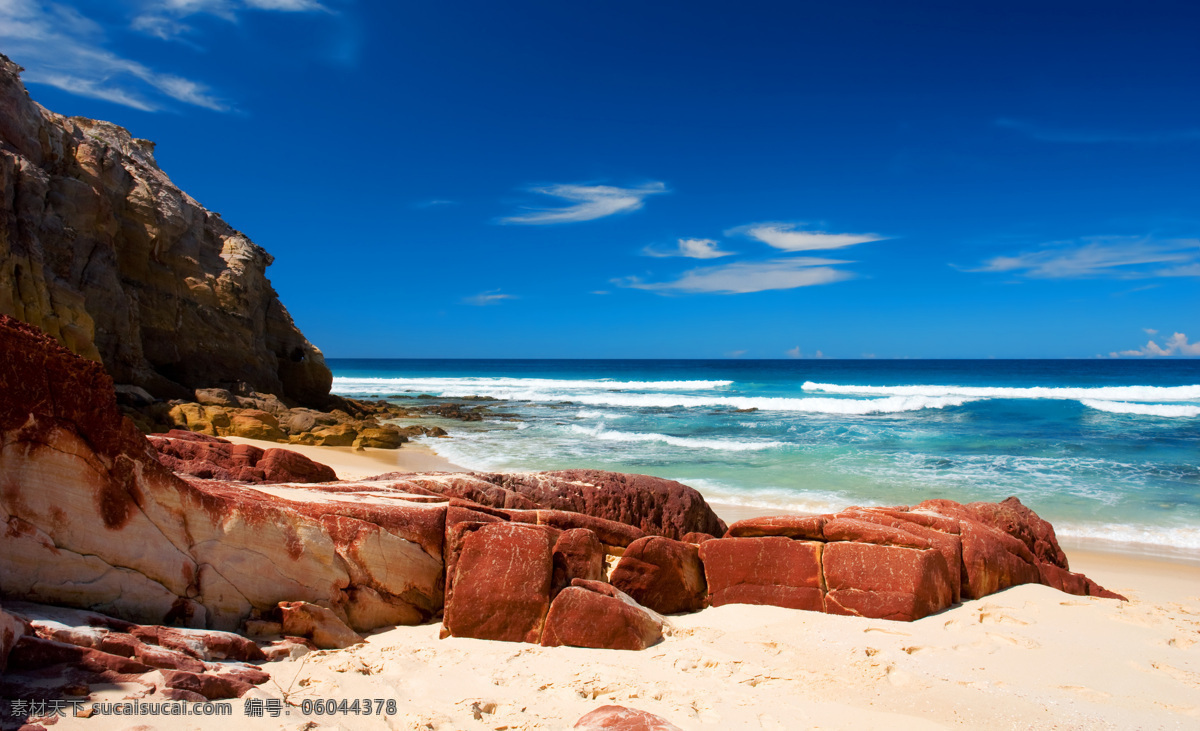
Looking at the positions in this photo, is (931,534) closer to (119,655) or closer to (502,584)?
(502,584)

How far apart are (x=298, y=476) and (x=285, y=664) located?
2.93m

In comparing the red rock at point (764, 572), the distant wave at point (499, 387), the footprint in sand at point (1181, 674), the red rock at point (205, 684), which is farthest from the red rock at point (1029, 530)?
the distant wave at point (499, 387)

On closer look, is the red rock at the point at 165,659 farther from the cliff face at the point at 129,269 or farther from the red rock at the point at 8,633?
the cliff face at the point at 129,269

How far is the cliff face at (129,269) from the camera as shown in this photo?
11766mm

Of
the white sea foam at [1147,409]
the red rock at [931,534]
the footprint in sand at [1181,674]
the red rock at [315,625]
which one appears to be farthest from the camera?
the white sea foam at [1147,409]

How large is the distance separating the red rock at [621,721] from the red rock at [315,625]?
1.60 m

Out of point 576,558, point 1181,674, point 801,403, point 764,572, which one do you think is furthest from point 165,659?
point 801,403

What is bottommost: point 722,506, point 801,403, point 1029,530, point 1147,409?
point 722,506

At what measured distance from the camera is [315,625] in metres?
3.66

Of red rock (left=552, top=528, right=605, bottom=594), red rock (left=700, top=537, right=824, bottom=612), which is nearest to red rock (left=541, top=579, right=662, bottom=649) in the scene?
red rock (left=552, top=528, right=605, bottom=594)

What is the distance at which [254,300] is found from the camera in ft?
63.6

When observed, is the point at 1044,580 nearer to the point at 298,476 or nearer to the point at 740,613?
the point at 740,613

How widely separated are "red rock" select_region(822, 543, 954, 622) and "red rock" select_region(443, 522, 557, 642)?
224 cm

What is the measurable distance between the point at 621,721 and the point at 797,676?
1390mm
